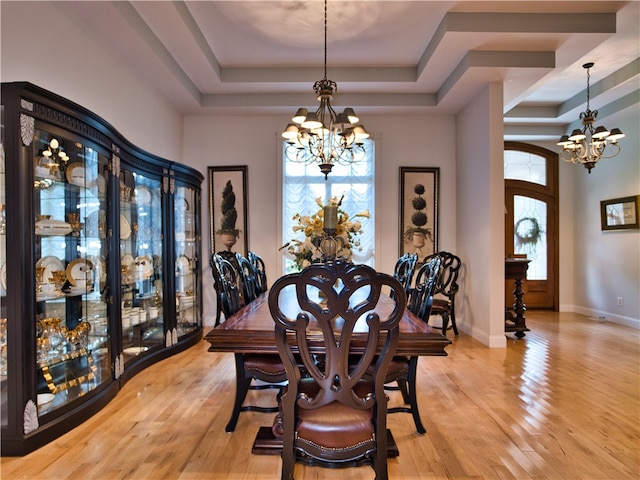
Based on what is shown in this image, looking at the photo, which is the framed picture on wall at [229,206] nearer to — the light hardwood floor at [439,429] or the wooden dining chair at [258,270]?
the wooden dining chair at [258,270]

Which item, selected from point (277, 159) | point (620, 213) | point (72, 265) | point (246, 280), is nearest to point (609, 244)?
point (620, 213)

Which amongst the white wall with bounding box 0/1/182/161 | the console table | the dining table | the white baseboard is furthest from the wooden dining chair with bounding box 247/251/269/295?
the white baseboard

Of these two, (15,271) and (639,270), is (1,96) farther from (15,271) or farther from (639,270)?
(639,270)

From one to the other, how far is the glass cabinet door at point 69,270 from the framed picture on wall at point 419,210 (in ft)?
11.7

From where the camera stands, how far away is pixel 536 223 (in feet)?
20.3

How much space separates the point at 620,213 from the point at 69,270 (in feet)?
21.8

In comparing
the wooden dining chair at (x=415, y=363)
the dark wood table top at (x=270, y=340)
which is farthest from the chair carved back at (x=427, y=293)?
the dark wood table top at (x=270, y=340)

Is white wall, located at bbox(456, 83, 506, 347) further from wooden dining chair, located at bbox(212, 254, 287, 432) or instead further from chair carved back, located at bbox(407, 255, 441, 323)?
wooden dining chair, located at bbox(212, 254, 287, 432)

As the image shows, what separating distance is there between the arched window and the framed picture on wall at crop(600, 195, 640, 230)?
358 centimetres

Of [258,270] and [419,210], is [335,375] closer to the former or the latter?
[258,270]

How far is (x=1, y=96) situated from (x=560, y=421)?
3.77 metres

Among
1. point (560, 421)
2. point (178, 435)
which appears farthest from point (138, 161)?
point (560, 421)

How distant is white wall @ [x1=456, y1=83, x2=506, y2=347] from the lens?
3.97 m

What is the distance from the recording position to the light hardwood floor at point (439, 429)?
1.85m
